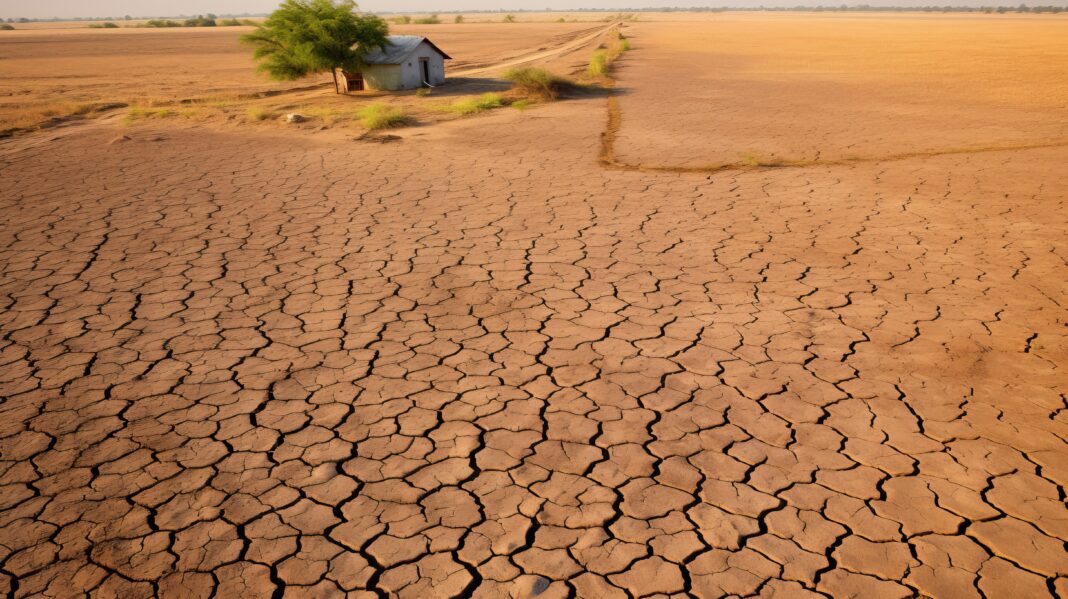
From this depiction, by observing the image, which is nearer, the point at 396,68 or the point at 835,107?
the point at 835,107

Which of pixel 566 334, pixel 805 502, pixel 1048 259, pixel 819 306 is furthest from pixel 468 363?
pixel 1048 259

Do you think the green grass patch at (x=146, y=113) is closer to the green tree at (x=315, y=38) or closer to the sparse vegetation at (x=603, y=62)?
the green tree at (x=315, y=38)

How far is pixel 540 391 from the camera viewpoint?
3.35 m

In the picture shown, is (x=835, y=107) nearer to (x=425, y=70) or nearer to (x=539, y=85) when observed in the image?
(x=539, y=85)

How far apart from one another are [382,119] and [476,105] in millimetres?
2457

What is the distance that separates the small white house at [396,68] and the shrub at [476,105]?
3865mm

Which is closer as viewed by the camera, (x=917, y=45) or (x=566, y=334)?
(x=566, y=334)

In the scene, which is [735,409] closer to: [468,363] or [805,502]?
[805,502]

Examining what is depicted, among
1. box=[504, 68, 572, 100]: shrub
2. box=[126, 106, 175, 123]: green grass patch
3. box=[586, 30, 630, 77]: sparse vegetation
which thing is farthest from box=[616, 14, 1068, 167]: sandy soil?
box=[126, 106, 175, 123]: green grass patch

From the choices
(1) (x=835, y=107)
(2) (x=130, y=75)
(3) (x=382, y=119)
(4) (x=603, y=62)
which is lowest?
(1) (x=835, y=107)

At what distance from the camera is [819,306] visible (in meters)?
4.25

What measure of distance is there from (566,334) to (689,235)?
6.94 ft

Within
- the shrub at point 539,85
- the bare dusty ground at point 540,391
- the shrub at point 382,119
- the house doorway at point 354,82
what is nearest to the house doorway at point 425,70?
the house doorway at point 354,82

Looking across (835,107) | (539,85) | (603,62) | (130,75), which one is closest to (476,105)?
(539,85)
